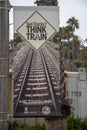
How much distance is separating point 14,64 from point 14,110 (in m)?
0.80

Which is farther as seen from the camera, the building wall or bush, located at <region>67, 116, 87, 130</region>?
the building wall

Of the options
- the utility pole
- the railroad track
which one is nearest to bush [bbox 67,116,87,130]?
the railroad track

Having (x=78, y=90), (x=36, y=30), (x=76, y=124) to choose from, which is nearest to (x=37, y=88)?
(x=36, y=30)

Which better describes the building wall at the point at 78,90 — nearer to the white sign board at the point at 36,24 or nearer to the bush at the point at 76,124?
the bush at the point at 76,124

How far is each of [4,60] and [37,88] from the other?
1091 millimetres

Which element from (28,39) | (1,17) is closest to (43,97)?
(28,39)

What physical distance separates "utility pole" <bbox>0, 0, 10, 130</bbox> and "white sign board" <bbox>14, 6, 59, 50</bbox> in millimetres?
739

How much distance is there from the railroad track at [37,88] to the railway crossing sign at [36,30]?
0.25 meters

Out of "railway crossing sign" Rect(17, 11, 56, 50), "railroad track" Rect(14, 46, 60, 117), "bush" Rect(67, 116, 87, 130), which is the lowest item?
"bush" Rect(67, 116, 87, 130)

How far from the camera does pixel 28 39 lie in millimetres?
7906

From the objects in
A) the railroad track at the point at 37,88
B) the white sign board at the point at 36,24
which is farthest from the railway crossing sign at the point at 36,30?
the railroad track at the point at 37,88

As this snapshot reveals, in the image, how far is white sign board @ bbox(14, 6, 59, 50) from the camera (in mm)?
7797

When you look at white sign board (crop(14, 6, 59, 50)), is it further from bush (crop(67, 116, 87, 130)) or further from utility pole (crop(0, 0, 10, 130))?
bush (crop(67, 116, 87, 130))

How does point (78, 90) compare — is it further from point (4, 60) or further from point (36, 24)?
point (4, 60)
